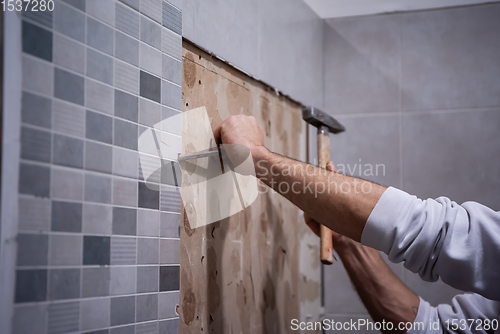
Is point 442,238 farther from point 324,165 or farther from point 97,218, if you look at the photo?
point 97,218

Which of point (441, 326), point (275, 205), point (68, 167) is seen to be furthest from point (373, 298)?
point (68, 167)

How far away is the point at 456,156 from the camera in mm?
1438

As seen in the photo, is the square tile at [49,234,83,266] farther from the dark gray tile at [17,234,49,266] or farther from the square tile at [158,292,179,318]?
the square tile at [158,292,179,318]

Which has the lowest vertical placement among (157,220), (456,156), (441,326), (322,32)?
(441,326)

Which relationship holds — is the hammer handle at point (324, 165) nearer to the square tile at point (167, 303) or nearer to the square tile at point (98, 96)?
the square tile at point (167, 303)

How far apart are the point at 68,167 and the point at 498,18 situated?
57.9 inches

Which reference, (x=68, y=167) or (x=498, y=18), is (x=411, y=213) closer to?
(x=68, y=167)

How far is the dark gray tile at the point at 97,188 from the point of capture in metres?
0.56

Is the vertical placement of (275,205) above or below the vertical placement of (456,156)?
below

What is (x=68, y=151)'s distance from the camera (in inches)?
21.0

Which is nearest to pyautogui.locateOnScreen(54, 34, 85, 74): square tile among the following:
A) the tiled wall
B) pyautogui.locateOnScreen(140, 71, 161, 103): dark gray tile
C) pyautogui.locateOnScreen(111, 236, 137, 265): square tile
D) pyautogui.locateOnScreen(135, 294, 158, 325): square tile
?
pyautogui.locateOnScreen(140, 71, 161, 103): dark gray tile

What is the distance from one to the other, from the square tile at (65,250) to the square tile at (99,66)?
212 mm

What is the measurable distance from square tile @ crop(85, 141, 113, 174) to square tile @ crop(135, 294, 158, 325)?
0.20 metres

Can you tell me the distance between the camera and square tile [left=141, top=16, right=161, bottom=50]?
68 cm
